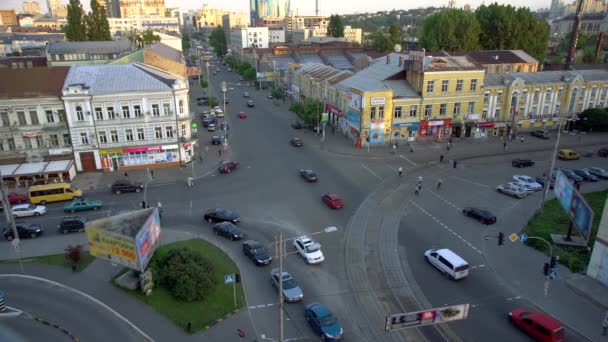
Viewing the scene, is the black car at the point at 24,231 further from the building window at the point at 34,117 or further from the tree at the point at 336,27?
the tree at the point at 336,27

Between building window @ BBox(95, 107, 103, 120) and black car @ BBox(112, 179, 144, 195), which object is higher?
building window @ BBox(95, 107, 103, 120)

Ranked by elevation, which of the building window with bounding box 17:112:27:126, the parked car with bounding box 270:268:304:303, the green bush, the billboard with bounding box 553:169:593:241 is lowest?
the parked car with bounding box 270:268:304:303

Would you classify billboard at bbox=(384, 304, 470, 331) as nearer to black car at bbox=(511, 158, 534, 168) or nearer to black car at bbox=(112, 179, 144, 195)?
black car at bbox=(112, 179, 144, 195)

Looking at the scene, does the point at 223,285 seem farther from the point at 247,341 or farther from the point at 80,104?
the point at 80,104

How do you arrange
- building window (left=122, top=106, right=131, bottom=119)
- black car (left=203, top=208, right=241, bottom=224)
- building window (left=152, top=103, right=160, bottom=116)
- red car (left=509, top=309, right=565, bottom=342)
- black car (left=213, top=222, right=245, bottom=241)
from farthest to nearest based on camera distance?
building window (left=152, top=103, right=160, bottom=116), building window (left=122, top=106, right=131, bottom=119), black car (left=203, top=208, right=241, bottom=224), black car (left=213, top=222, right=245, bottom=241), red car (left=509, top=309, right=565, bottom=342)

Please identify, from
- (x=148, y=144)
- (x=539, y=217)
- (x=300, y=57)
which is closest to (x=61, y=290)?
(x=148, y=144)

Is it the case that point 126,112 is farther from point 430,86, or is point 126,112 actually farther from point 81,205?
point 430,86

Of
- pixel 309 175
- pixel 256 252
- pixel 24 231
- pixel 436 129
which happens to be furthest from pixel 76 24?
pixel 256 252

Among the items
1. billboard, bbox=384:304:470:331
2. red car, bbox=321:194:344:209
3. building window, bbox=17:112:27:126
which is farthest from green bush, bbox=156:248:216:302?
building window, bbox=17:112:27:126
